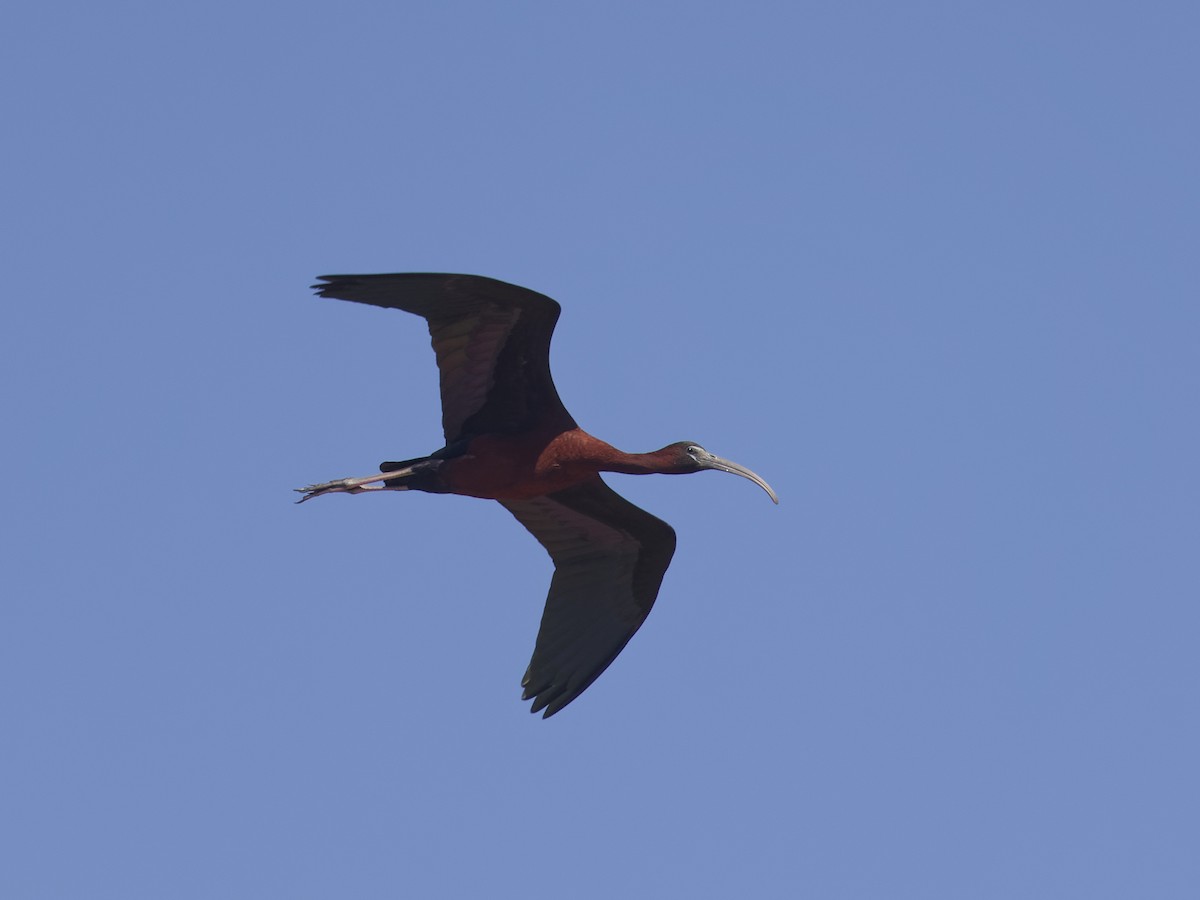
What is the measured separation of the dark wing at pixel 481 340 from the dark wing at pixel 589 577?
1.68 m

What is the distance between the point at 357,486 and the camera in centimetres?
1831

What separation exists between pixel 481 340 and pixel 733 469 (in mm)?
2841

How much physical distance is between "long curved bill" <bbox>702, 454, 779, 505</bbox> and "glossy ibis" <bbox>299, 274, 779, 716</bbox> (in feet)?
0.05

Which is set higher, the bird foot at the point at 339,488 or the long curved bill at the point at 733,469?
the long curved bill at the point at 733,469

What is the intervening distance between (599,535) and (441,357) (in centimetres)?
307

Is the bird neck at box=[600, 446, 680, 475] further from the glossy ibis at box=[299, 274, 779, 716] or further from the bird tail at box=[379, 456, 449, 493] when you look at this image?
the bird tail at box=[379, 456, 449, 493]

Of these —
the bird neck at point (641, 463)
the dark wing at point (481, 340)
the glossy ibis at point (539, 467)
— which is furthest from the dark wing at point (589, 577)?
the dark wing at point (481, 340)

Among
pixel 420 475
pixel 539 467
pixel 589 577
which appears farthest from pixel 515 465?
pixel 589 577

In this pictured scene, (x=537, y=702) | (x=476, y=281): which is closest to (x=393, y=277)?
(x=476, y=281)

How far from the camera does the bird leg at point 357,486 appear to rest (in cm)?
1812

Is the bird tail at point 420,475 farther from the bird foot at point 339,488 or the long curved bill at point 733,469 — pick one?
the long curved bill at point 733,469

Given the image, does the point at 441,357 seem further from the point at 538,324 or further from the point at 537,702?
the point at 537,702

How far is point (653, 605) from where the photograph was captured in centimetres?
1938

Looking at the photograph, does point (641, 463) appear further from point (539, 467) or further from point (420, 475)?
point (420, 475)
